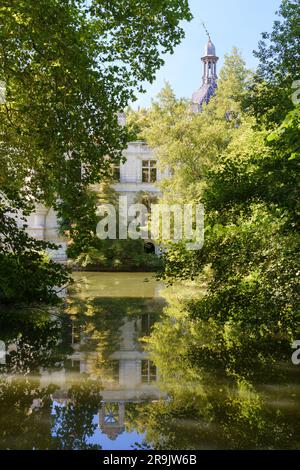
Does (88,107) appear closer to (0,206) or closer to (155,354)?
(0,206)

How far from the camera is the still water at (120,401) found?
5.63m

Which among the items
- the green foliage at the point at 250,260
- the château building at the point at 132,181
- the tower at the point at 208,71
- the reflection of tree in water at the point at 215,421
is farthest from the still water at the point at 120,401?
the tower at the point at 208,71

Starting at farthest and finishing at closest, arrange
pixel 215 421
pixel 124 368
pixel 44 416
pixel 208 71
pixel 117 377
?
pixel 208 71
pixel 124 368
pixel 117 377
pixel 44 416
pixel 215 421

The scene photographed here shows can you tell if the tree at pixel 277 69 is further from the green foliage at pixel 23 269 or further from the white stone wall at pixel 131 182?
the white stone wall at pixel 131 182

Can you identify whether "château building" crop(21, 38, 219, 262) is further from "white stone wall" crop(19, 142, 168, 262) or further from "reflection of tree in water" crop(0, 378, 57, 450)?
"reflection of tree in water" crop(0, 378, 57, 450)

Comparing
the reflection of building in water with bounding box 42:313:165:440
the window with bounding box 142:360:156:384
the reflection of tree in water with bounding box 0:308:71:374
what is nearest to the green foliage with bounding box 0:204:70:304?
the reflection of tree in water with bounding box 0:308:71:374

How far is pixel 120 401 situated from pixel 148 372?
1563mm

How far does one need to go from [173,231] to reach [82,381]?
16423 millimetres

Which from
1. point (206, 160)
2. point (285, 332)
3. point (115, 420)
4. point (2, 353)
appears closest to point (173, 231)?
point (206, 160)

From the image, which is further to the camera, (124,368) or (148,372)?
(124,368)

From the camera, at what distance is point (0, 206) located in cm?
1134

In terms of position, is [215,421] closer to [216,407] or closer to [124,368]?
[216,407]

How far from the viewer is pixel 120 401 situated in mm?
7012

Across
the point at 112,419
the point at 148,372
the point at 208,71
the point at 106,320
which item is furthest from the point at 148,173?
the point at 112,419
